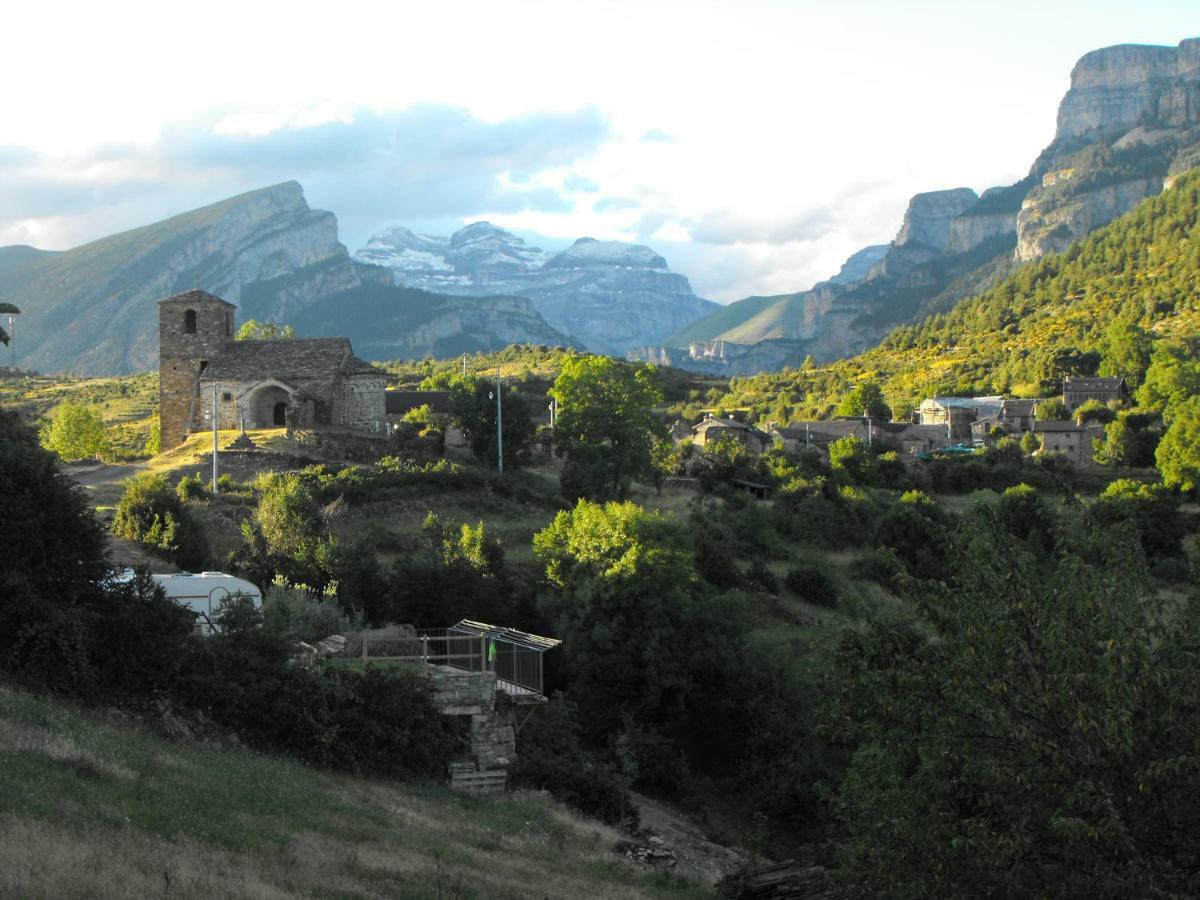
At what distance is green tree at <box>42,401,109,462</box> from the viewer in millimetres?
58344

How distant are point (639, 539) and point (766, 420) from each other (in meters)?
81.6

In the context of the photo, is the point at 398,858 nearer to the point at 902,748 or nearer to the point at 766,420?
the point at 902,748

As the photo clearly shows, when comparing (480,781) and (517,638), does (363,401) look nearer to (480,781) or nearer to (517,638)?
(517,638)

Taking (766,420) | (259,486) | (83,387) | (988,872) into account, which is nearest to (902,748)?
(988,872)

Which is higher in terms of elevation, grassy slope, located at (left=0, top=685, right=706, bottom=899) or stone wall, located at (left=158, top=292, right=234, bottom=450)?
stone wall, located at (left=158, top=292, right=234, bottom=450)

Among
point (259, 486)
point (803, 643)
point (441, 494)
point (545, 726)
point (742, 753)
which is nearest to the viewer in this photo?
point (545, 726)

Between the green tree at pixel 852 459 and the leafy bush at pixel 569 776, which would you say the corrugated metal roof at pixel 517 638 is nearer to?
the leafy bush at pixel 569 776

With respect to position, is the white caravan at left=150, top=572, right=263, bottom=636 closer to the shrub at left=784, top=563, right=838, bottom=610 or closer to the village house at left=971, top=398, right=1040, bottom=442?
the shrub at left=784, top=563, right=838, bottom=610

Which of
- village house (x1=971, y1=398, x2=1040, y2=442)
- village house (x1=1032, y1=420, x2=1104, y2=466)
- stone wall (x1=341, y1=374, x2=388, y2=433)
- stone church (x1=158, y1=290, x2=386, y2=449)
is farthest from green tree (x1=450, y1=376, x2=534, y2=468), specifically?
village house (x1=971, y1=398, x2=1040, y2=442)

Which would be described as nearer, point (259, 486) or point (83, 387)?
point (259, 486)

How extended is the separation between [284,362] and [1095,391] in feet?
226

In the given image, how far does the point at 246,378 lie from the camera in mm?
50219

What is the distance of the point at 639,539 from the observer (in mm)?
31406

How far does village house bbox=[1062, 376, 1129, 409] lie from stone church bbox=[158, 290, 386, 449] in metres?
63.7
